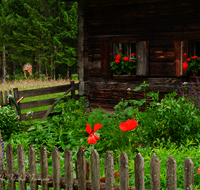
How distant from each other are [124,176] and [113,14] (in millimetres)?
6474

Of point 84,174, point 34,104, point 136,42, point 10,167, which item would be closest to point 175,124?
point 84,174

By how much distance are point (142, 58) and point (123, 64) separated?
0.56m

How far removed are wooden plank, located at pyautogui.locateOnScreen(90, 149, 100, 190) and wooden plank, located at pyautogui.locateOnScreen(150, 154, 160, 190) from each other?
1.48ft

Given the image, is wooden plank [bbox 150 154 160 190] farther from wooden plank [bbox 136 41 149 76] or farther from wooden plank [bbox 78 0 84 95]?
wooden plank [bbox 78 0 84 95]

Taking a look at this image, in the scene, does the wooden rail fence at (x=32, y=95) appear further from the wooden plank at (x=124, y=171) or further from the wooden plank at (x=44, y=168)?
the wooden plank at (x=124, y=171)

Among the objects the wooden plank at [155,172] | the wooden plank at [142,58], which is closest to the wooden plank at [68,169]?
the wooden plank at [155,172]

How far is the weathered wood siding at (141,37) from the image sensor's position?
7.23m

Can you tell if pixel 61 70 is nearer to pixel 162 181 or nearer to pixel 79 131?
pixel 79 131

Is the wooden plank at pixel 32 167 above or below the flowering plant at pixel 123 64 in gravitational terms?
below

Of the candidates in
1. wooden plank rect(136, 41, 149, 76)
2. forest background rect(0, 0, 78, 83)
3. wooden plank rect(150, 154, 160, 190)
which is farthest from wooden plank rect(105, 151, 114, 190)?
forest background rect(0, 0, 78, 83)

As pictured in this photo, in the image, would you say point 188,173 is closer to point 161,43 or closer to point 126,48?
point 161,43

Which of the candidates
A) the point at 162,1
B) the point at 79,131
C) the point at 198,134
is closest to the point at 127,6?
the point at 162,1

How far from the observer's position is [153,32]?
7.61 meters

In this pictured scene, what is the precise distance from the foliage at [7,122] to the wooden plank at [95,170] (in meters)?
4.07
